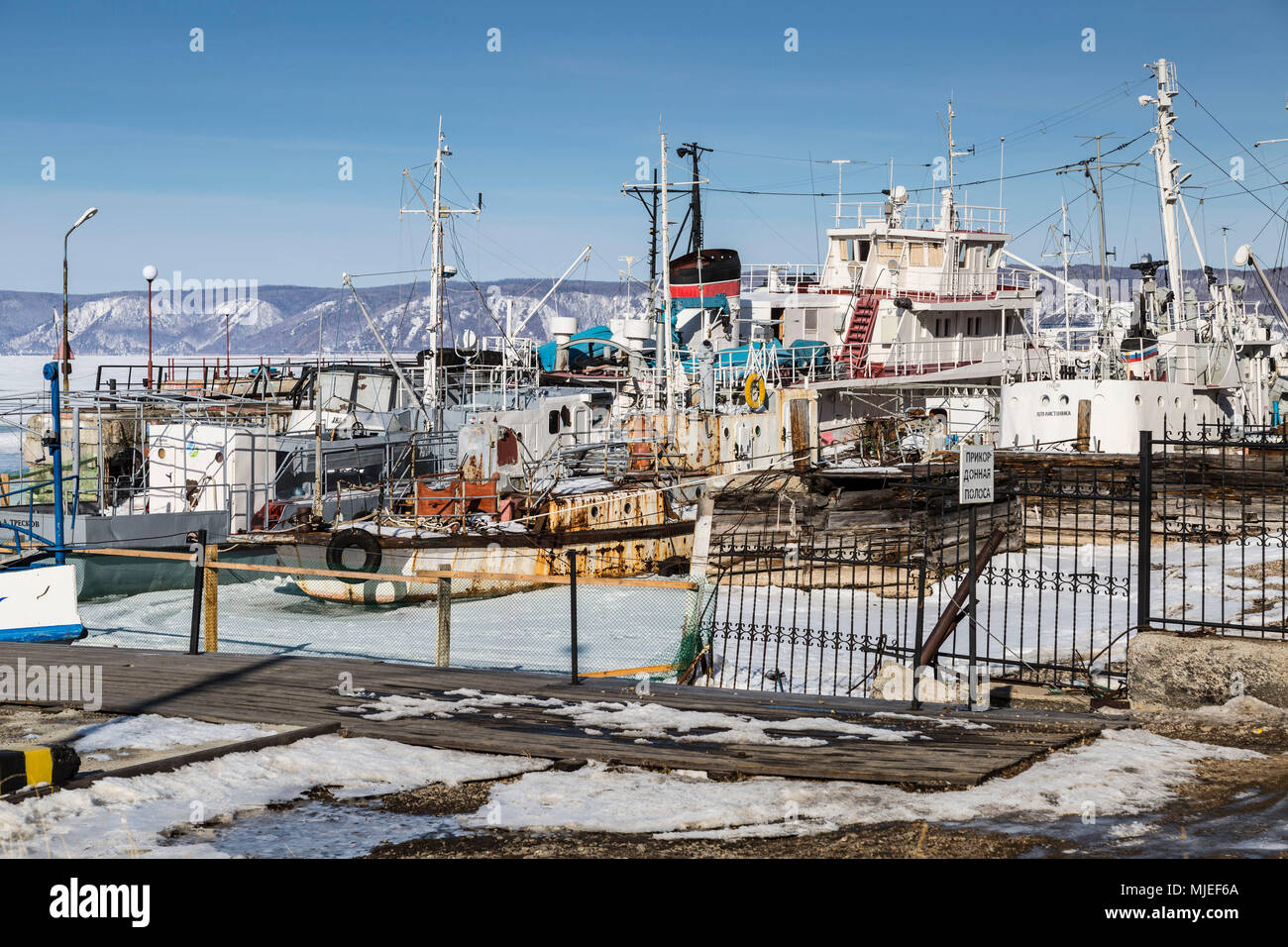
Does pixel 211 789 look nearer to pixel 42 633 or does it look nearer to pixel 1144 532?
pixel 42 633

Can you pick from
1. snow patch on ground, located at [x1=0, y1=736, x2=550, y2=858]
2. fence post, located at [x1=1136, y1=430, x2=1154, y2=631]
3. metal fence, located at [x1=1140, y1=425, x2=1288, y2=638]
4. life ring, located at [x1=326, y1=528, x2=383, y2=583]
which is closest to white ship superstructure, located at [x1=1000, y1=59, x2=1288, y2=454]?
metal fence, located at [x1=1140, y1=425, x2=1288, y2=638]

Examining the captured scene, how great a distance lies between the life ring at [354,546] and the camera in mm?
23200

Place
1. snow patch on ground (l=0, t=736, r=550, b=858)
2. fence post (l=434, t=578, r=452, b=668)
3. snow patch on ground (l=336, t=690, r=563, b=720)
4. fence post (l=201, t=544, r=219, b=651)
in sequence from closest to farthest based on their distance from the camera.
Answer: snow patch on ground (l=0, t=736, r=550, b=858) < snow patch on ground (l=336, t=690, r=563, b=720) < fence post (l=434, t=578, r=452, b=668) < fence post (l=201, t=544, r=219, b=651)

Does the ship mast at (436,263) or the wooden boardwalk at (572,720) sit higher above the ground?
the ship mast at (436,263)

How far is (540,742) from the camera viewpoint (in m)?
8.13

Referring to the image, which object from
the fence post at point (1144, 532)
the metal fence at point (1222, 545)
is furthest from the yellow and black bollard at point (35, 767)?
the metal fence at point (1222, 545)

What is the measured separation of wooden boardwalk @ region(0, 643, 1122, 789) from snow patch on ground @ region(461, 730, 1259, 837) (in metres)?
0.28

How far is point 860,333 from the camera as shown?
4131 centimetres

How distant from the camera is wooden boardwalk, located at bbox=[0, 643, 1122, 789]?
7617mm

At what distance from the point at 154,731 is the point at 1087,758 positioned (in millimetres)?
6273

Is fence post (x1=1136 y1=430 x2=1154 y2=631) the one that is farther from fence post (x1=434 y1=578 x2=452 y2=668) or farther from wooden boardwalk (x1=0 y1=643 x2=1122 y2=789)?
fence post (x1=434 y1=578 x2=452 y2=668)

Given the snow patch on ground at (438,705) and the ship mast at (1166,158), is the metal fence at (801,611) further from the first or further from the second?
the ship mast at (1166,158)

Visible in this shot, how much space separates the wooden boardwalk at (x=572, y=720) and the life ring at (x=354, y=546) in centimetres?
1152
